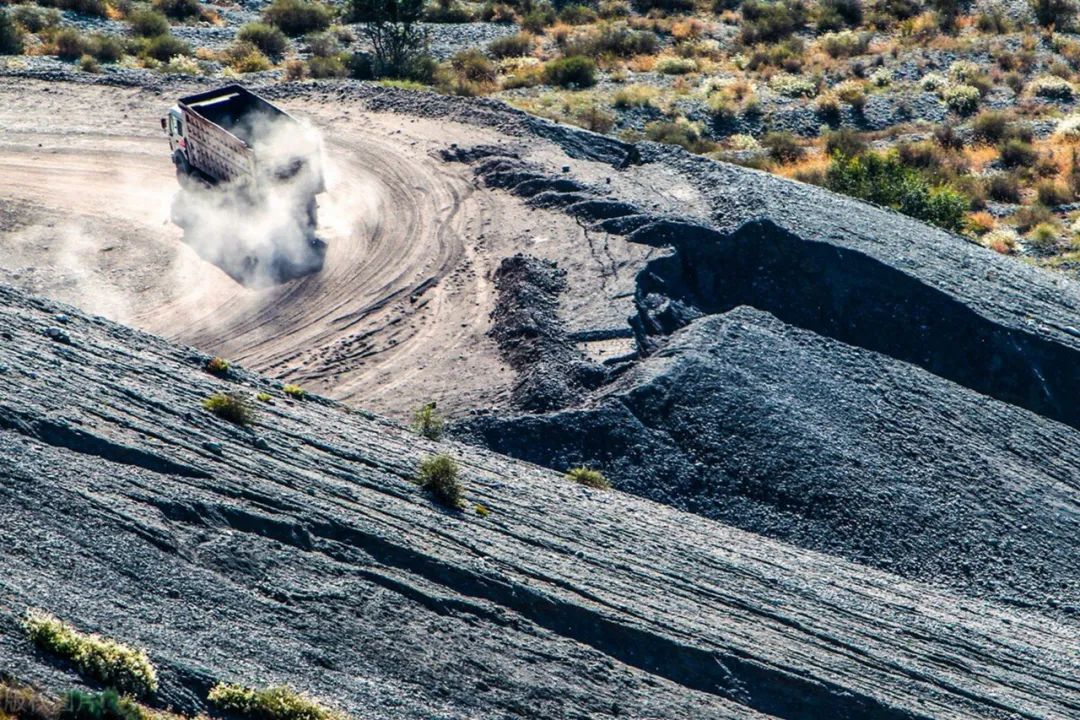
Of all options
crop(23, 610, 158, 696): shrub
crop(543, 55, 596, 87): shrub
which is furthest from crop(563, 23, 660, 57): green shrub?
crop(23, 610, 158, 696): shrub

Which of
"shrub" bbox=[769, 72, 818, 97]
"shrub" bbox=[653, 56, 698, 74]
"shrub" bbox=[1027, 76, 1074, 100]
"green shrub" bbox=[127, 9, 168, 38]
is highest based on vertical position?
"green shrub" bbox=[127, 9, 168, 38]

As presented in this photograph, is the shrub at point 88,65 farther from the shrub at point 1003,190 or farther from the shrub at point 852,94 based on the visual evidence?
the shrub at point 1003,190

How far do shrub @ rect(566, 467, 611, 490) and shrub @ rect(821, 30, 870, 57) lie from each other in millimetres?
33204

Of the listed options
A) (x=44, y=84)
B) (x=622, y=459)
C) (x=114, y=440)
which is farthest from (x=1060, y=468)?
(x=44, y=84)

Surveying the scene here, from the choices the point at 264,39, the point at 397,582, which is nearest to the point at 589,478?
the point at 397,582

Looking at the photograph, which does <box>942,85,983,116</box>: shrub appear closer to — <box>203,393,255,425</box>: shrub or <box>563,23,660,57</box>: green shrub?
<box>563,23,660,57</box>: green shrub

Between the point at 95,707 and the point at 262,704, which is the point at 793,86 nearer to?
the point at 262,704

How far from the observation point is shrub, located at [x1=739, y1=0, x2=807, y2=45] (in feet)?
Result: 165

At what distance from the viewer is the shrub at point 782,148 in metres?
39.1

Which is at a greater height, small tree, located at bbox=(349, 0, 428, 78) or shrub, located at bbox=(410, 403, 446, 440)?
small tree, located at bbox=(349, 0, 428, 78)

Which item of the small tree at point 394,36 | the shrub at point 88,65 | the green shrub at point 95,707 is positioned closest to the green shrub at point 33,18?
the shrub at point 88,65

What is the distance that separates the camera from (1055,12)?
5191 cm

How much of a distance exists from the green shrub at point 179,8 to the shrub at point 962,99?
2593 centimetres

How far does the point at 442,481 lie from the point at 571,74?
1135 inches
